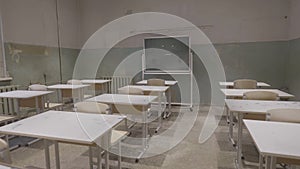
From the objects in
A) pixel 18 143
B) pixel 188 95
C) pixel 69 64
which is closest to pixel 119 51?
pixel 69 64

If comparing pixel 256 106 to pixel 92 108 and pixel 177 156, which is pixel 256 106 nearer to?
pixel 177 156

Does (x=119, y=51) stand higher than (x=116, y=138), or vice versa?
(x=119, y=51)

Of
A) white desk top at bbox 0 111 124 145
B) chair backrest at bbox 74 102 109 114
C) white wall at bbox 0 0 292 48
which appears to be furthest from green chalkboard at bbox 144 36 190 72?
white desk top at bbox 0 111 124 145

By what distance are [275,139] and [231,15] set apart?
179 inches

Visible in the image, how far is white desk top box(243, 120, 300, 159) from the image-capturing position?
1.21 meters

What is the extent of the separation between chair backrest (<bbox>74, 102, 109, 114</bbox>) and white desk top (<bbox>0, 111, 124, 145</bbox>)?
0.24 metres

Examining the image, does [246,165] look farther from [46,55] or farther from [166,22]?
[46,55]

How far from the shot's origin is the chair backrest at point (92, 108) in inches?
91.0

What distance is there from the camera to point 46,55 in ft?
17.7

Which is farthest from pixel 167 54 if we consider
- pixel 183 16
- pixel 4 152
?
pixel 4 152

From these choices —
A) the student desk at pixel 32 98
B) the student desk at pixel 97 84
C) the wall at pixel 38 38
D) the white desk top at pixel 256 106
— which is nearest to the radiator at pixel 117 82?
the student desk at pixel 97 84

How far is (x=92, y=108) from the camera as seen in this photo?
7.77 feet

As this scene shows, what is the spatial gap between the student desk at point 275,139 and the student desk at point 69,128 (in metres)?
1.08

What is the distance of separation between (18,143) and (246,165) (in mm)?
3274
